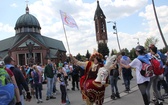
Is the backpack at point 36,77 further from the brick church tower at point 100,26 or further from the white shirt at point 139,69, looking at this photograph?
the brick church tower at point 100,26

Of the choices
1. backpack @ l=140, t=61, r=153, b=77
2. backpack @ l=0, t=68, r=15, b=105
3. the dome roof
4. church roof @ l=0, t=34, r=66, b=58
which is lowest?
backpack @ l=0, t=68, r=15, b=105

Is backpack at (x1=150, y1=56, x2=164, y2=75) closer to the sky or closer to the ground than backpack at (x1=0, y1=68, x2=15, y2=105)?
closer to the sky

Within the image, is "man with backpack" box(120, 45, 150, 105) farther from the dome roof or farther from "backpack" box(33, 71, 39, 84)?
the dome roof

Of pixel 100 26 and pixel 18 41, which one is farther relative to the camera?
pixel 100 26

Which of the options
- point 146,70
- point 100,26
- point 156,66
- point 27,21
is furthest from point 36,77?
point 100,26

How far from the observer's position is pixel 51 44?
7975 centimetres

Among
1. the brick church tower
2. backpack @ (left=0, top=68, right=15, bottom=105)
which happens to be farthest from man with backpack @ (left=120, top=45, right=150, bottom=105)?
the brick church tower

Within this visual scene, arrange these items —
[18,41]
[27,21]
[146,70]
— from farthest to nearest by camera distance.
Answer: [27,21] → [18,41] → [146,70]

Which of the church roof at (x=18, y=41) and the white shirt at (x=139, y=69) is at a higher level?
the church roof at (x=18, y=41)

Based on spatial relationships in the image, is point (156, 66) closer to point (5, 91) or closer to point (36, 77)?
point (5, 91)

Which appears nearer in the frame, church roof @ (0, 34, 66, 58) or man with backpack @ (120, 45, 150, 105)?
man with backpack @ (120, 45, 150, 105)

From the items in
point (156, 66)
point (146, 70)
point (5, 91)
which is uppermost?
point (156, 66)

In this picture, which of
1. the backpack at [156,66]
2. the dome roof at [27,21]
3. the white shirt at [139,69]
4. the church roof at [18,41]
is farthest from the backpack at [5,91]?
the dome roof at [27,21]

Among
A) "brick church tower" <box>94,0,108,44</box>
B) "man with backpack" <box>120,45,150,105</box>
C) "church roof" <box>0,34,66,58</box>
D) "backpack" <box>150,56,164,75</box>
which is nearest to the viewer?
"man with backpack" <box>120,45,150,105</box>
